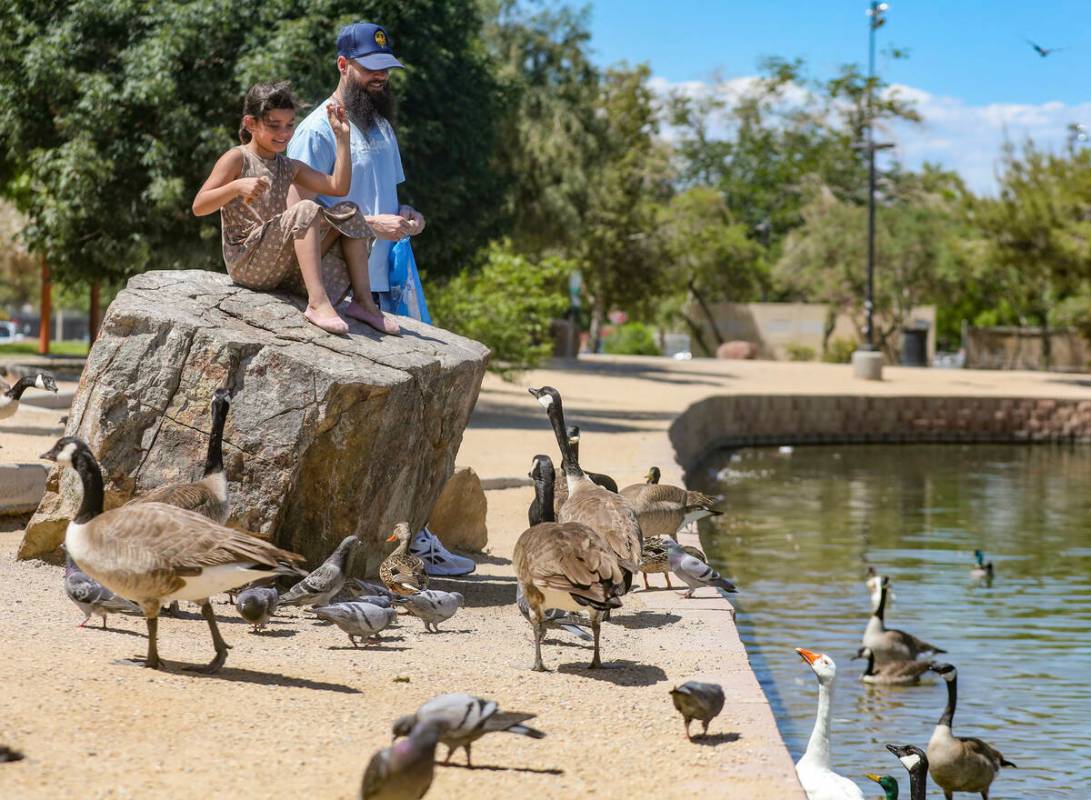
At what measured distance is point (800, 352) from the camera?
55.8 meters

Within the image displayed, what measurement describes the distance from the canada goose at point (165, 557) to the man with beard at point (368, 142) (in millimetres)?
2829

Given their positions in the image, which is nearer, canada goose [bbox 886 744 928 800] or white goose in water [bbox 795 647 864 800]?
white goose in water [bbox 795 647 864 800]

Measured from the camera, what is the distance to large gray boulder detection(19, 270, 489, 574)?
8.12 m

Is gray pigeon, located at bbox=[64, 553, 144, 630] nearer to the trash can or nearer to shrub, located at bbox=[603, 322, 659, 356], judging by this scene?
the trash can

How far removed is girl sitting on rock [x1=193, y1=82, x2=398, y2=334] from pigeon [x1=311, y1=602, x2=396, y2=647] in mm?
1920

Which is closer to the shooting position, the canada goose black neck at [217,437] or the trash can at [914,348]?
the canada goose black neck at [217,437]

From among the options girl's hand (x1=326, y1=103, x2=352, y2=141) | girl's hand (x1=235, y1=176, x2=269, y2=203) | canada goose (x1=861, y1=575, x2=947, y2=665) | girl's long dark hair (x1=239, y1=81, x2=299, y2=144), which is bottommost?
canada goose (x1=861, y1=575, x2=947, y2=665)

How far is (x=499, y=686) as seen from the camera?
6.60 m

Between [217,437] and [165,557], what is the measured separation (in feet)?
5.32

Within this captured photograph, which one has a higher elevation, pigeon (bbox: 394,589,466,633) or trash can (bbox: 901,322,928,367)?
trash can (bbox: 901,322,928,367)

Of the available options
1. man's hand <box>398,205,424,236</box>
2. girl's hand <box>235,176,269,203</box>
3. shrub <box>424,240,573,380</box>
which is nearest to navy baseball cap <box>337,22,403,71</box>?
man's hand <box>398,205,424,236</box>

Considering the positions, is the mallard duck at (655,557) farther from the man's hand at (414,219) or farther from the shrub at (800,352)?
the shrub at (800,352)

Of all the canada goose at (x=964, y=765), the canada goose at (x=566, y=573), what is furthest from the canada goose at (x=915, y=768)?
the canada goose at (x=566, y=573)

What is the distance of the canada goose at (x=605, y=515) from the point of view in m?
7.40
